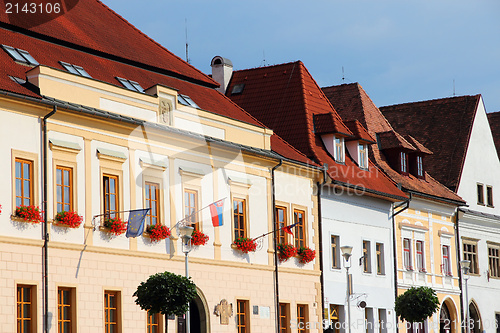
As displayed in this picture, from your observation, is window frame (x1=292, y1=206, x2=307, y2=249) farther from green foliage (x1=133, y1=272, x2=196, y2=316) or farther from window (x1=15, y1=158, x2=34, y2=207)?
window (x1=15, y1=158, x2=34, y2=207)

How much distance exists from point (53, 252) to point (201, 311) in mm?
7524

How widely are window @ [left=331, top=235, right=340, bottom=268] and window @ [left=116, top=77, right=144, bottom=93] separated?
12145 mm

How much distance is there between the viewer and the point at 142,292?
28.7 meters

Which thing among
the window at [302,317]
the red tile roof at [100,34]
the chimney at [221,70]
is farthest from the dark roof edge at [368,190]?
the chimney at [221,70]

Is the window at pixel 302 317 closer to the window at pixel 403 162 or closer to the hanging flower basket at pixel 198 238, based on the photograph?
the hanging flower basket at pixel 198 238

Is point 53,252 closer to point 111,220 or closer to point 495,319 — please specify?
point 111,220

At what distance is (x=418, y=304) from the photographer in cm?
4147

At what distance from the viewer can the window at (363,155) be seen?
46125mm

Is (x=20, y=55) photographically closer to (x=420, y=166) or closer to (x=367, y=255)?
(x=367, y=255)

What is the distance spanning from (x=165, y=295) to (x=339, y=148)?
17.7 meters

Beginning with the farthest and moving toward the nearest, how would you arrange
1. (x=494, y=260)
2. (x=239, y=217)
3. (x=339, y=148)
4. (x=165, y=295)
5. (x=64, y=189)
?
(x=494, y=260), (x=339, y=148), (x=239, y=217), (x=64, y=189), (x=165, y=295)

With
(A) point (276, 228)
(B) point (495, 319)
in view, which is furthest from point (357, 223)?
(B) point (495, 319)

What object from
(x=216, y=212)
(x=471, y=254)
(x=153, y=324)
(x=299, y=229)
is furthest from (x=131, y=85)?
(x=471, y=254)

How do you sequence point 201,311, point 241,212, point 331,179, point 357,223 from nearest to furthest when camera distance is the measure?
point 201,311 < point 241,212 < point 331,179 < point 357,223
